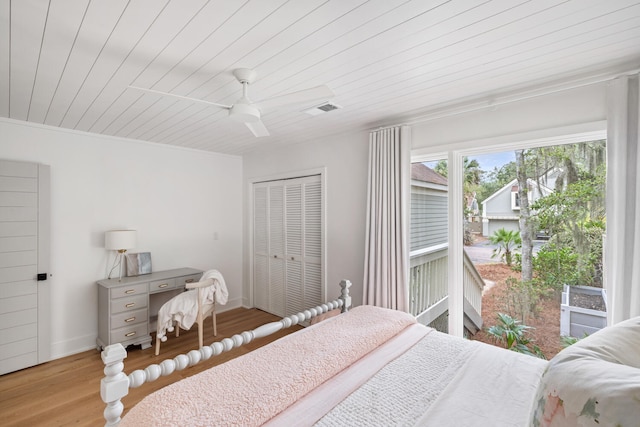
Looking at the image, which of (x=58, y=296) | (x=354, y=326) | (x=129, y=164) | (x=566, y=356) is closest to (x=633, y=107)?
(x=566, y=356)

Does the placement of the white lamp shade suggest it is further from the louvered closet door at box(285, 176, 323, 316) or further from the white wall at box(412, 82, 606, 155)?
the white wall at box(412, 82, 606, 155)

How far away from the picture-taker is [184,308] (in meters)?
3.13

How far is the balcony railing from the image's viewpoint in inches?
104

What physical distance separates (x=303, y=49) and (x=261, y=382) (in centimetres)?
179

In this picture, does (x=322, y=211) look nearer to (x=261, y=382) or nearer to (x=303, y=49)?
(x=303, y=49)

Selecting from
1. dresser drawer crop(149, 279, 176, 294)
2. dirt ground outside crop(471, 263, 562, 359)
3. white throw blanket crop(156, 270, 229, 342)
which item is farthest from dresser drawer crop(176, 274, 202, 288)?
dirt ground outside crop(471, 263, 562, 359)

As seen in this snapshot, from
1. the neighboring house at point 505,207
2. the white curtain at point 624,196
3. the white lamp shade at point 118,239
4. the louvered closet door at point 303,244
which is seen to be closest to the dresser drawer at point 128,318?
the white lamp shade at point 118,239

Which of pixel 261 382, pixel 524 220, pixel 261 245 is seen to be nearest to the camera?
pixel 261 382

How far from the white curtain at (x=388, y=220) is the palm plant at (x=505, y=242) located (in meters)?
0.74

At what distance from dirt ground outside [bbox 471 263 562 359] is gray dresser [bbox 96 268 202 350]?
340cm

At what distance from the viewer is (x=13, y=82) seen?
6.89 ft

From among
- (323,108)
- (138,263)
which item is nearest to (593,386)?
(323,108)

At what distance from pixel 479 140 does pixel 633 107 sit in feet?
2.88

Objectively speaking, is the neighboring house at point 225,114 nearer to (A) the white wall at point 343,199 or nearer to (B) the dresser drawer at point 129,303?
(A) the white wall at point 343,199
